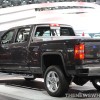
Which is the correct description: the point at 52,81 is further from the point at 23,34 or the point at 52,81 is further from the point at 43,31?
the point at 23,34

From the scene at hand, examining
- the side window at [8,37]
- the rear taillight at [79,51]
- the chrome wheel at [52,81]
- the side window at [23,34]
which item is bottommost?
the chrome wheel at [52,81]

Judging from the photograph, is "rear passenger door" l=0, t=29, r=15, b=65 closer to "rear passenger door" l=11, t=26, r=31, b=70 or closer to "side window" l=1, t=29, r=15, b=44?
"side window" l=1, t=29, r=15, b=44

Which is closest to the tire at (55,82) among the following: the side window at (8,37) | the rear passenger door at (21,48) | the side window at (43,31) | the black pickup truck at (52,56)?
the black pickup truck at (52,56)

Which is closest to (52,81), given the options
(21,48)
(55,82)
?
(55,82)

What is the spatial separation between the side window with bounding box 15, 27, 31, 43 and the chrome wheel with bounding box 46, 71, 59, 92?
171 centimetres

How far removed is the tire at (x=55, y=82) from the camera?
9406 mm

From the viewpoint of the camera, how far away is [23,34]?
449 inches

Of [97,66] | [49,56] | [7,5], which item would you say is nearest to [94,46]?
[97,66]

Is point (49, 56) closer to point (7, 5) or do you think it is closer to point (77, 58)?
point (77, 58)

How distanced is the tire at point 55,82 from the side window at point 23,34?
5.54ft

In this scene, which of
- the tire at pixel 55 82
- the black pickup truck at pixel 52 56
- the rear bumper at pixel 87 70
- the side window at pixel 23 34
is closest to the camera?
the rear bumper at pixel 87 70

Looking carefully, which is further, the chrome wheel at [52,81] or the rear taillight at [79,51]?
the chrome wheel at [52,81]

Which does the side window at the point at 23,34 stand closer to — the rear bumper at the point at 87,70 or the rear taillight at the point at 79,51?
the rear taillight at the point at 79,51

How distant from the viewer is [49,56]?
999 cm
